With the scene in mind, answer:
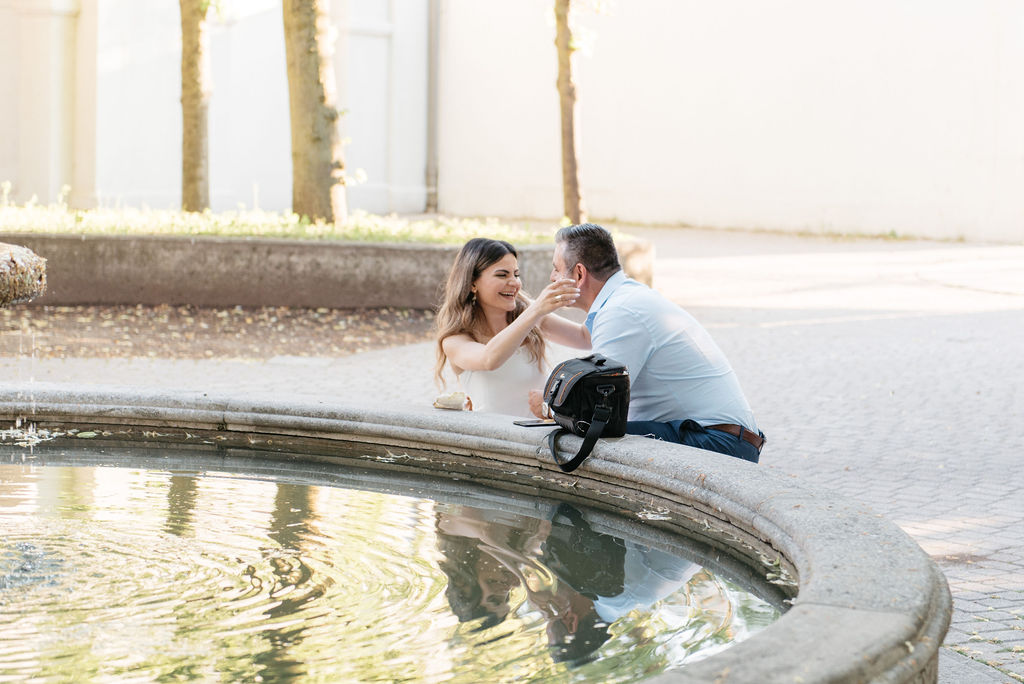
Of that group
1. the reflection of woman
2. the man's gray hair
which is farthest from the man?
the reflection of woman

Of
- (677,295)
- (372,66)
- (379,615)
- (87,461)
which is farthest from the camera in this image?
(372,66)

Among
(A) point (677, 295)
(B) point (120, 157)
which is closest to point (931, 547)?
(A) point (677, 295)

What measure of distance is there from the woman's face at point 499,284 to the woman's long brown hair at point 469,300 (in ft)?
0.08

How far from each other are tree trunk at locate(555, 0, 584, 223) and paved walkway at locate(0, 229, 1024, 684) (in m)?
1.68

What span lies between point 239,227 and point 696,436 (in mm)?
9835

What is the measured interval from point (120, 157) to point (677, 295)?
10.8m

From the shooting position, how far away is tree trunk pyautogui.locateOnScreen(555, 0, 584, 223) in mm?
16047

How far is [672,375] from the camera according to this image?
5.32 m

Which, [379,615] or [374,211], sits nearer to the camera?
[379,615]

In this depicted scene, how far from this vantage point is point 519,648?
3.55 meters

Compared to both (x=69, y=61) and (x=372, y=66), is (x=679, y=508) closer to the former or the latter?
(x=69, y=61)

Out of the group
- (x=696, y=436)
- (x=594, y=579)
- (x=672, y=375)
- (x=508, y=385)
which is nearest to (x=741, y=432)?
(x=696, y=436)

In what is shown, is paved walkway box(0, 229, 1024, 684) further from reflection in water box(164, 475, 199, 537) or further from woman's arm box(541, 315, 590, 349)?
reflection in water box(164, 475, 199, 537)

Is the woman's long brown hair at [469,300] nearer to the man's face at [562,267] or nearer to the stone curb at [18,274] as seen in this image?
the man's face at [562,267]
